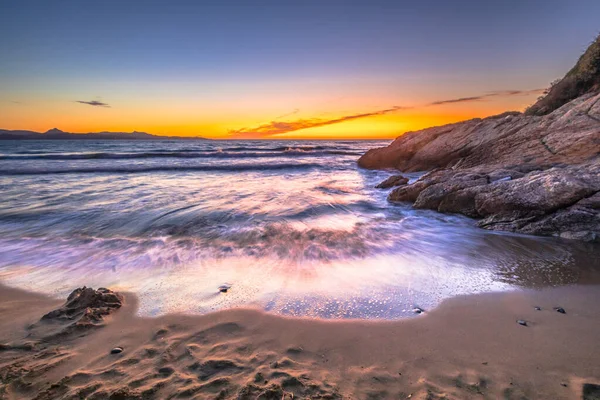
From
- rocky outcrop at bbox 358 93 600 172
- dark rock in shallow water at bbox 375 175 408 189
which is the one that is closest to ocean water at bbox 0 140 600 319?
dark rock in shallow water at bbox 375 175 408 189

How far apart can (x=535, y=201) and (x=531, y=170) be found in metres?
2.85

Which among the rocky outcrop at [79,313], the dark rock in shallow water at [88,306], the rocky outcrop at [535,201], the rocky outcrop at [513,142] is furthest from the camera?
the rocky outcrop at [513,142]

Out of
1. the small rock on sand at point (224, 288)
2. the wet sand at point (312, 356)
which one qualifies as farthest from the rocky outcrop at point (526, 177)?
the small rock on sand at point (224, 288)

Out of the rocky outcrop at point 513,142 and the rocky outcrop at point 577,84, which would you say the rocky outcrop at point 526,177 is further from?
the rocky outcrop at point 577,84

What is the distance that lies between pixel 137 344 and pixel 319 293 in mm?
2281

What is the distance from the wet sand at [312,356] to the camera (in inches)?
93.5

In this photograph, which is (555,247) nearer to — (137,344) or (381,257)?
(381,257)

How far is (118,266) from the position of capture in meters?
5.32

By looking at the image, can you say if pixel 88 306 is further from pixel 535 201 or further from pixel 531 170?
pixel 531 170

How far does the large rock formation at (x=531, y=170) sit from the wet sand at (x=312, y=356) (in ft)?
12.3

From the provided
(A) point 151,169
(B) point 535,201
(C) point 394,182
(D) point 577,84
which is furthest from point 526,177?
(A) point 151,169

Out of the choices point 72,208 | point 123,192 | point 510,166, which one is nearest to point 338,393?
point 510,166

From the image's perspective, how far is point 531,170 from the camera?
9094 millimetres

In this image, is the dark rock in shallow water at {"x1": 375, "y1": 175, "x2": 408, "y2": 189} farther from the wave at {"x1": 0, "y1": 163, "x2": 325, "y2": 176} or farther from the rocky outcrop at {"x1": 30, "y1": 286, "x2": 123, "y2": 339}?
the rocky outcrop at {"x1": 30, "y1": 286, "x2": 123, "y2": 339}
